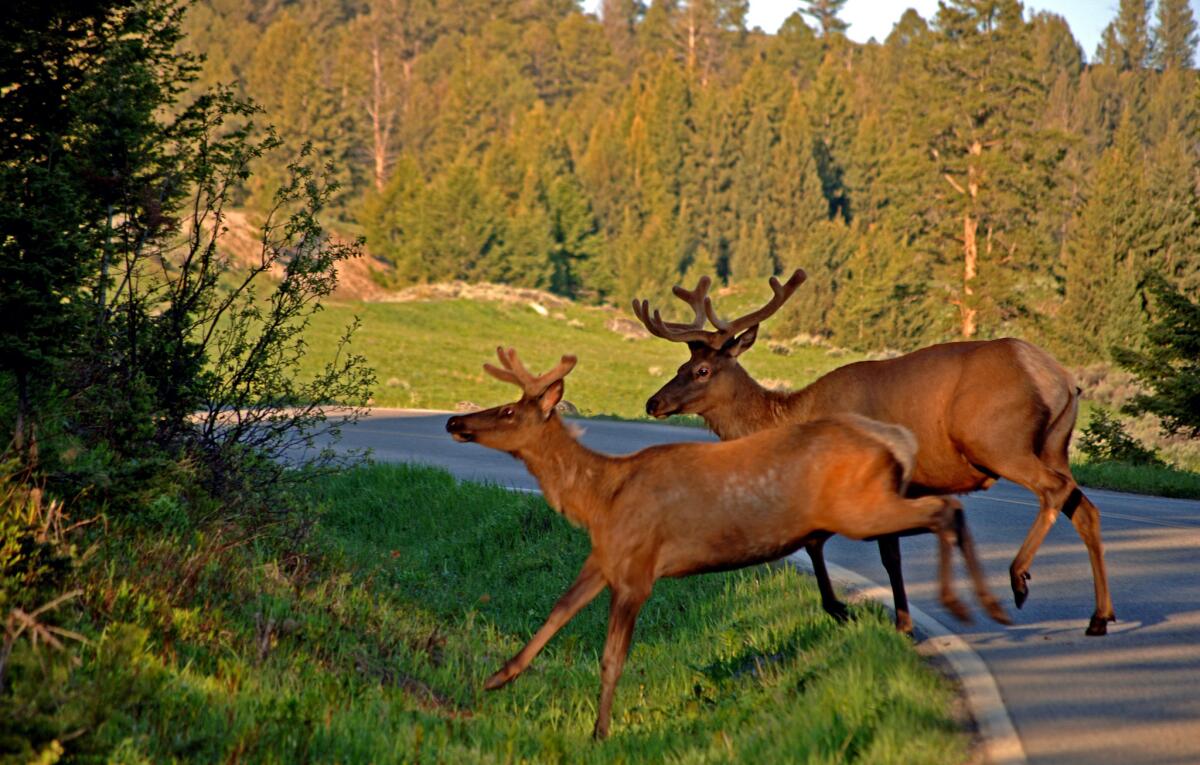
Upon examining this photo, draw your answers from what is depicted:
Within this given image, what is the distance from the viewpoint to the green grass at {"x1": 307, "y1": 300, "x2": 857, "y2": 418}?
3759 centimetres

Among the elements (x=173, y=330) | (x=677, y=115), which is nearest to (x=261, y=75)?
(x=677, y=115)

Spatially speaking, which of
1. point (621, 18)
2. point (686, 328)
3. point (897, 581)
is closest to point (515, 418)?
point (897, 581)

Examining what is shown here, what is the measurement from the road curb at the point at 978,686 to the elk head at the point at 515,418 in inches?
105

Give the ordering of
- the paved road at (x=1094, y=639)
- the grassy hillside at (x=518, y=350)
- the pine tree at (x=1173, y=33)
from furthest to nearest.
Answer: the pine tree at (x=1173, y=33), the grassy hillside at (x=518, y=350), the paved road at (x=1094, y=639)

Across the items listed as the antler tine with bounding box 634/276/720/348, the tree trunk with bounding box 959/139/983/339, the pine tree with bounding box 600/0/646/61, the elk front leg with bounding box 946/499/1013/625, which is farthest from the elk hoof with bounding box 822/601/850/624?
the pine tree with bounding box 600/0/646/61

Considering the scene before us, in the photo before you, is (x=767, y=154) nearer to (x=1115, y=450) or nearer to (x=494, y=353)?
(x=494, y=353)

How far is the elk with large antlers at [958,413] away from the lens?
8109 millimetres

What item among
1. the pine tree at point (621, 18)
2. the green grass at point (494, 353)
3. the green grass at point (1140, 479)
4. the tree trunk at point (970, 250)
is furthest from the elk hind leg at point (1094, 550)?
the pine tree at point (621, 18)

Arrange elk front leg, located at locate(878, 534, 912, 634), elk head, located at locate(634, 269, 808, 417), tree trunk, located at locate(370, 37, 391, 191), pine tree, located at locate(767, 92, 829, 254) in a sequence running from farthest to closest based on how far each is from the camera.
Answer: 1. tree trunk, located at locate(370, 37, 391, 191)
2. pine tree, located at locate(767, 92, 829, 254)
3. elk head, located at locate(634, 269, 808, 417)
4. elk front leg, located at locate(878, 534, 912, 634)

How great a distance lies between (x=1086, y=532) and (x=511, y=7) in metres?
142

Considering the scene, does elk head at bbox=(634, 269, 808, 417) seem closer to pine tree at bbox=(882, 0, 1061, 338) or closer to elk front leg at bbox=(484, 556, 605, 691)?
elk front leg at bbox=(484, 556, 605, 691)

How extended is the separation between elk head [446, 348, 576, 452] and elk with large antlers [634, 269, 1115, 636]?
173 centimetres

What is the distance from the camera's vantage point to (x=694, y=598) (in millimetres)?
10812

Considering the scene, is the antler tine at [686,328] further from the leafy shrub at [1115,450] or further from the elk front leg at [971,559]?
the leafy shrub at [1115,450]
